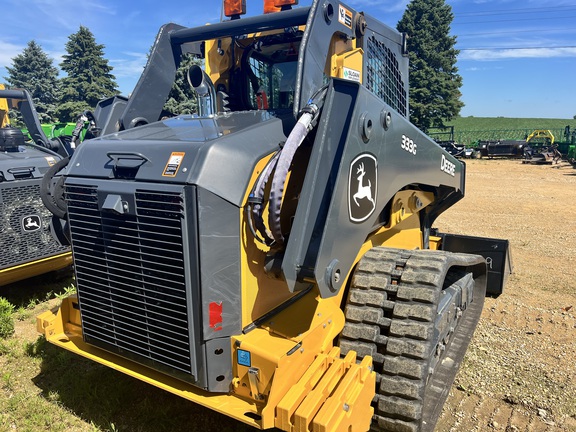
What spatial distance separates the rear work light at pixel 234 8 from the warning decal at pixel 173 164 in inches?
68.6

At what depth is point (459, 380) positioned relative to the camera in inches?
146

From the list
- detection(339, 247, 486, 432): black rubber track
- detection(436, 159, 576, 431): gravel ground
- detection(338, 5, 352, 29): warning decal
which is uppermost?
detection(338, 5, 352, 29): warning decal

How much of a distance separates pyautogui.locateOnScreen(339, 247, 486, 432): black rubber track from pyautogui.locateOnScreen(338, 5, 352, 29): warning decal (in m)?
1.53

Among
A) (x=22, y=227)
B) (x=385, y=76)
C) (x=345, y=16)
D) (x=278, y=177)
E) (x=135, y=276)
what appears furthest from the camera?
(x=22, y=227)

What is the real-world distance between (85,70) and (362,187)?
39100 mm

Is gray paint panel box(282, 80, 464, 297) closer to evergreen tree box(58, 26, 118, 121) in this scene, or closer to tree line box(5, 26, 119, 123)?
tree line box(5, 26, 119, 123)

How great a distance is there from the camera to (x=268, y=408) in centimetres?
222

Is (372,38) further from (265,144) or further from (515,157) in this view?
(515,157)

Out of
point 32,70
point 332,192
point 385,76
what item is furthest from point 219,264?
point 32,70

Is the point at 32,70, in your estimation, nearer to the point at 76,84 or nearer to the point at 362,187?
the point at 76,84

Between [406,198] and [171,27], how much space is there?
88.2 inches

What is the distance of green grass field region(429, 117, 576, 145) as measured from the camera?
121 ft

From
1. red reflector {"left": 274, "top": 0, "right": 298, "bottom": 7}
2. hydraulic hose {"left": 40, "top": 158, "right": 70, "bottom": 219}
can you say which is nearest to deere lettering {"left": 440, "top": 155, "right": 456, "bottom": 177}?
red reflector {"left": 274, "top": 0, "right": 298, "bottom": 7}

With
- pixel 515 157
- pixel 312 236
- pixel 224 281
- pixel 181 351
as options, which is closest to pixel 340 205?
pixel 312 236
